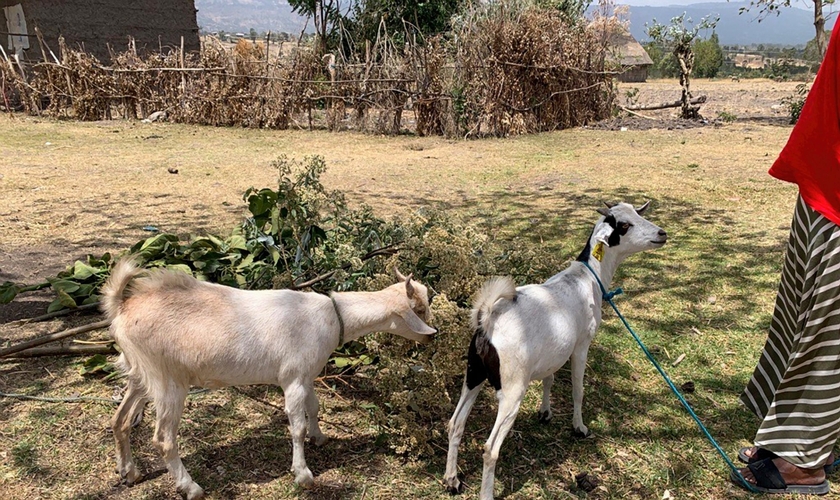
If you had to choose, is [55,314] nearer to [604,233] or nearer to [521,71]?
[604,233]

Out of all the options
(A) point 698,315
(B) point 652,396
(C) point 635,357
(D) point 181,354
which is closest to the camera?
(D) point 181,354

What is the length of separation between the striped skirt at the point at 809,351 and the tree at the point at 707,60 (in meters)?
43.6

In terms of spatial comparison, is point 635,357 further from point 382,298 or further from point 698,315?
point 382,298

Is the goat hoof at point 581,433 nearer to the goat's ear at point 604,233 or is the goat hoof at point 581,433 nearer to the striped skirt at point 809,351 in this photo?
the striped skirt at point 809,351

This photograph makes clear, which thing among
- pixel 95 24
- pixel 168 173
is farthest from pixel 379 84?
pixel 95 24

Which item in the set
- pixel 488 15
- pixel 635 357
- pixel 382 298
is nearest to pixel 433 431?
pixel 382 298

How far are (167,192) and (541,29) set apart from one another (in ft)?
28.9

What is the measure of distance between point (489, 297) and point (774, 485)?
1.59m

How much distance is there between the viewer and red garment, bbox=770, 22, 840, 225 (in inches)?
96.5

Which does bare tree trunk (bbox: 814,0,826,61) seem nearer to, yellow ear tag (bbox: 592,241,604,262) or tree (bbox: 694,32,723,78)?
yellow ear tag (bbox: 592,241,604,262)

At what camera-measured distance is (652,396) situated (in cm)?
351

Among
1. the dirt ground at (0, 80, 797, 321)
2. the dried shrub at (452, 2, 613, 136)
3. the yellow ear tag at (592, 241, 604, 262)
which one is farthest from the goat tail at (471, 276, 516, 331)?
the dried shrub at (452, 2, 613, 136)

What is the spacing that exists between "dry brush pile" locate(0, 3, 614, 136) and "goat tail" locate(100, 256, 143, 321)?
35.8 ft

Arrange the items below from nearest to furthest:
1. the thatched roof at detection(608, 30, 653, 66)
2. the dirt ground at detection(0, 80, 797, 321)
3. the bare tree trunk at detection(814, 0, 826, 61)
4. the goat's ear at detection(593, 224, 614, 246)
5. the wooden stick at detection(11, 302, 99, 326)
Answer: the goat's ear at detection(593, 224, 614, 246), the wooden stick at detection(11, 302, 99, 326), the dirt ground at detection(0, 80, 797, 321), the bare tree trunk at detection(814, 0, 826, 61), the thatched roof at detection(608, 30, 653, 66)
